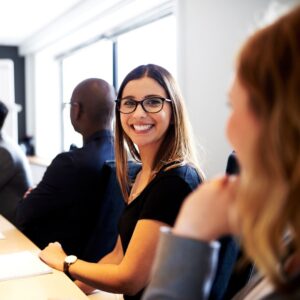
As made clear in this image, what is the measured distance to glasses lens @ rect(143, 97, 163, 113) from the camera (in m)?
1.42

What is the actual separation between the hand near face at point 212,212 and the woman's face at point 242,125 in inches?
3.1

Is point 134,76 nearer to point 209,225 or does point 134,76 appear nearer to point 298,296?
point 209,225

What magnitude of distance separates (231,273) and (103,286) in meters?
0.38

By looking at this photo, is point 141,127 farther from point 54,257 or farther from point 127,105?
point 54,257

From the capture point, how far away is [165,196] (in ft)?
3.83

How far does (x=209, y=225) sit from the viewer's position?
63 centimetres

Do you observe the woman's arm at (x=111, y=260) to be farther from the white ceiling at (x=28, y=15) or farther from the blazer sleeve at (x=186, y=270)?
the white ceiling at (x=28, y=15)

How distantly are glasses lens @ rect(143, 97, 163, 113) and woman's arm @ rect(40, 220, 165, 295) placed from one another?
0.42 meters

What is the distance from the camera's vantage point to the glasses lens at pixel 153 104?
4.64ft

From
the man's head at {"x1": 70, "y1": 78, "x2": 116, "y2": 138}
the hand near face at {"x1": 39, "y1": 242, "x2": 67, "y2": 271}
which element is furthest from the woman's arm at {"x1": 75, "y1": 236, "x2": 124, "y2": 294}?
the man's head at {"x1": 70, "y1": 78, "x2": 116, "y2": 138}

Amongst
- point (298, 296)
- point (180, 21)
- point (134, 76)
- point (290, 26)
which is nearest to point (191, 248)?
point (298, 296)

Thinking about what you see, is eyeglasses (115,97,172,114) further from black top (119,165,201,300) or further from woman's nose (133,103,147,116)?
black top (119,165,201,300)

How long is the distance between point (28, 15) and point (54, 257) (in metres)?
3.69

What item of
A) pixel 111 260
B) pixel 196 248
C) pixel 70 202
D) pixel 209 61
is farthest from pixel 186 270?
pixel 209 61
